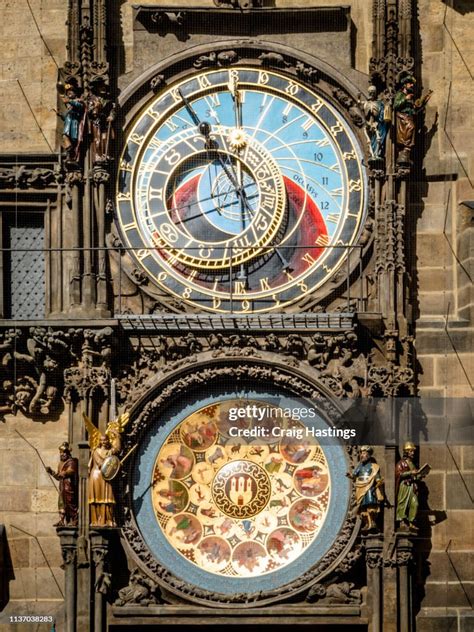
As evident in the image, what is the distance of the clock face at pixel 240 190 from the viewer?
905 inches

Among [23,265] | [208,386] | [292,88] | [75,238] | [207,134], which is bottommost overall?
[208,386]

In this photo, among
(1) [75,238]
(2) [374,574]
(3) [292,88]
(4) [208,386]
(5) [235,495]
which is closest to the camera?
(2) [374,574]

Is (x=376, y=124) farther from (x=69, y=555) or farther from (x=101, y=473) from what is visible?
(x=69, y=555)

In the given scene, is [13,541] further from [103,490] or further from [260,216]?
[260,216]

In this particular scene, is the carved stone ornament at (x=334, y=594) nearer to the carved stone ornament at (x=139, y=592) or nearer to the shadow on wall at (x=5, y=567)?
the carved stone ornament at (x=139, y=592)

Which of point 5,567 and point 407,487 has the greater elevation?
point 407,487

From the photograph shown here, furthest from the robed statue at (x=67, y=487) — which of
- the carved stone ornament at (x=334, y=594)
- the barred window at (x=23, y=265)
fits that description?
the carved stone ornament at (x=334, y=594)

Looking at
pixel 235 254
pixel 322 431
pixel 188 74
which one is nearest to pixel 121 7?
pixel 188 74

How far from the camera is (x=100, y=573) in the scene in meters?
22.1

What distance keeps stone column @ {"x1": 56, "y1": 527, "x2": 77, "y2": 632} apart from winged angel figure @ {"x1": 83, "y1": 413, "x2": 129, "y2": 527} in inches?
8.5

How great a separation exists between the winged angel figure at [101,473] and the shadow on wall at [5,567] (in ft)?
2.74

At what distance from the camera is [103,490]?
72.7 feet

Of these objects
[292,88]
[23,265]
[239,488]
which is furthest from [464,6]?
[239,488]

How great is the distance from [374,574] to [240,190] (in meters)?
3.52
